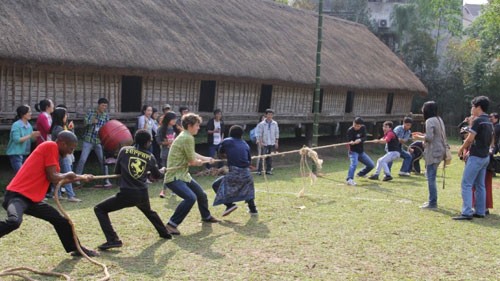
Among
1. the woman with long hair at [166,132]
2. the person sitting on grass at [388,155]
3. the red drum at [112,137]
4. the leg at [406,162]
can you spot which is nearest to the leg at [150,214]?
the woman with long hair at [166,132]

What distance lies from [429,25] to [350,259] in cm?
3316

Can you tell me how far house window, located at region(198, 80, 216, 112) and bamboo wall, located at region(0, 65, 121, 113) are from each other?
385 cm

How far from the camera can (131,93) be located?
14070 millimetres

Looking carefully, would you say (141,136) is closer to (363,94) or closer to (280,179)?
(280,179)

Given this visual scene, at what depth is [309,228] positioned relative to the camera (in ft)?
23.6

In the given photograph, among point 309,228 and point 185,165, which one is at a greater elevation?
point 185,165

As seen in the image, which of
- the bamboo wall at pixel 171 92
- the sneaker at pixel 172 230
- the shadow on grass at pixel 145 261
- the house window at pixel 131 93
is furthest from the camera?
the house window at pixel 131 93

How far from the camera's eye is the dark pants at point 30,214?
494 cm

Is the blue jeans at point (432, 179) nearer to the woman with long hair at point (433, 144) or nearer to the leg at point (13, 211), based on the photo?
the woman with long hair at point (433, 144)

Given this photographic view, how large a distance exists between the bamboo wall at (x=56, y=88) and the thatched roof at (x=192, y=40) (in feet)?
2.73

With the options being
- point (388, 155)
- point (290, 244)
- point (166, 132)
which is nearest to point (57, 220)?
point (290, 244)

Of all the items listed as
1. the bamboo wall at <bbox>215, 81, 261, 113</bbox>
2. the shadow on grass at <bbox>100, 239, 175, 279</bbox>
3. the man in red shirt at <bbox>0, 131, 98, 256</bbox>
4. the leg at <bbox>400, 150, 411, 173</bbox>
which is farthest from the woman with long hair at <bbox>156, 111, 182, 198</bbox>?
the leg at <bbox>400, 150, 411, 173</bbox>

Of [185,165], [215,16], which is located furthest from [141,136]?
[215,16]

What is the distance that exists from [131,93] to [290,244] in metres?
8.99
